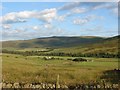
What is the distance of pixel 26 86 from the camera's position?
641 inches

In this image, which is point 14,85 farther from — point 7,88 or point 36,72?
point 36,72

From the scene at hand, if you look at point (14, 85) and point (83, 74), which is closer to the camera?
point (14, 85)

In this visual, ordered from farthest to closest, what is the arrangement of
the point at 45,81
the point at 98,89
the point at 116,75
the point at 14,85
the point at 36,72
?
the point at 36,72
the point at 116,75
the point at 45,81
the point at 14,85
the point at 98,89

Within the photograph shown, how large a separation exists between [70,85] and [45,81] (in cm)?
225

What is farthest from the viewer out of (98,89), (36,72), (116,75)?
(36,72)

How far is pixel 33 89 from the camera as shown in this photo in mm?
15523

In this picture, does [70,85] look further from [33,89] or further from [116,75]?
[116,75]

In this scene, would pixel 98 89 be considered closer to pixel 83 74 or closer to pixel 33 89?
pixel 33 89

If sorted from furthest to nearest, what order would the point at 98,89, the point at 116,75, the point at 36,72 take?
the point at 36,72, the point at 116,75, the point at 98,89

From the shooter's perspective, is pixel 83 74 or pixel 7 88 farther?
pixel 83 74

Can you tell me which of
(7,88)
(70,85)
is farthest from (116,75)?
(7,88)

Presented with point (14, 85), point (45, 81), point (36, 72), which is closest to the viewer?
point (14, 85)

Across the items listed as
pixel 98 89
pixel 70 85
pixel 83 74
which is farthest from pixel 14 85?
pixel 83 74

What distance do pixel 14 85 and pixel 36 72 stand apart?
17.8 ft
